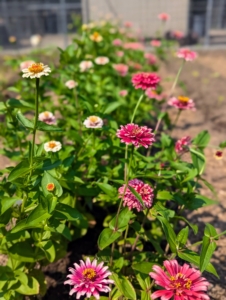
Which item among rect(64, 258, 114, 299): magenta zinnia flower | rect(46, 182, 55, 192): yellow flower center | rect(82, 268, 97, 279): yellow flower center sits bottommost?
rect(64, 258, 114, 299): magenta zinnia flower

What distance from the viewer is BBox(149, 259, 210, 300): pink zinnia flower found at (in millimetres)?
862

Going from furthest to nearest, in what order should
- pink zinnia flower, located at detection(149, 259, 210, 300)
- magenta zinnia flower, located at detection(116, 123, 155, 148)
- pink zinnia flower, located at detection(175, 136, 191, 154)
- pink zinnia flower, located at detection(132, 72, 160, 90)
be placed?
pink zinnia flower, located at detection(175, 136, 191, 154) < pink zinnia flower, located at detection(132, 72, 160, 90) < magenta zinnia flower, located at detection(116, 123, 155, 148) < pink zinnia flower, located at detection(149, 259, 210, 300)

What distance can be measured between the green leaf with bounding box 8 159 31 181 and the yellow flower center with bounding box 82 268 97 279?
0.33 m

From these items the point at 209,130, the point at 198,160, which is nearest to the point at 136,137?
the point at 198,160

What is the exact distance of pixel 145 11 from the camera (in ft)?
26.6

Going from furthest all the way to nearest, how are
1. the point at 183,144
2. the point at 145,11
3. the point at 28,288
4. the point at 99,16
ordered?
the point at 145,11 → the point at 99,16 → the point at 183,144 → the point at 28,288

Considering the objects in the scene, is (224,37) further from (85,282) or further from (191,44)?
(85,282)

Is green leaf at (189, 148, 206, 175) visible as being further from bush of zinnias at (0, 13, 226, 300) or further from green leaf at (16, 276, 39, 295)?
green leaf at (16, 276, 39, 295)

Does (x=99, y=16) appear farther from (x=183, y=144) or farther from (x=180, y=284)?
(x=180, y=284)

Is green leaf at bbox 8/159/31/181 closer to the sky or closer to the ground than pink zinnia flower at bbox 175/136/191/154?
closer to the sky

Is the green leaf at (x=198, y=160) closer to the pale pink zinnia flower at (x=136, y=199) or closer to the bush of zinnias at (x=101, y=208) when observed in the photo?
the bush of zinnias at (x=101, y=208)

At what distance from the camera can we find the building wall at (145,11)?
26.5 ft

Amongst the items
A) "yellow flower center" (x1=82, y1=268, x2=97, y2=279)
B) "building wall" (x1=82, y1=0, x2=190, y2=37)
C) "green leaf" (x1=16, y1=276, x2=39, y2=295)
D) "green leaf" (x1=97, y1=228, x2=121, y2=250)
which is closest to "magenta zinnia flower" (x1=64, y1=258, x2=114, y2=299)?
"yellow flower center" (x1=82, y1=268, x2=97, y2=279)

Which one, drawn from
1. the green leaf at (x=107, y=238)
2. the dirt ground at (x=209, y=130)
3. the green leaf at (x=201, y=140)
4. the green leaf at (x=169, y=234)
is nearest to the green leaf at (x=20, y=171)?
the green leaf at (x=107, y=238)
